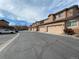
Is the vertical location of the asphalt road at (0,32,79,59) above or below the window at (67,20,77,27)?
below

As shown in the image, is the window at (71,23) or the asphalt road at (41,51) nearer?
the asphalt road at (41,51)

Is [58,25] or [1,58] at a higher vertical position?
[58,25]

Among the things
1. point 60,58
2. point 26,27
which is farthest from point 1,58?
point 26,27

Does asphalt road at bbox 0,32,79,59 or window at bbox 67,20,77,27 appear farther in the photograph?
window at bbox 67,20,77,27

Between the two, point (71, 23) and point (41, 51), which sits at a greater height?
A: point (71, 23)

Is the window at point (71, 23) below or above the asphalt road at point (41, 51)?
above

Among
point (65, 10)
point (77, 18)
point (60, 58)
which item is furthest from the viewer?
Result: point (65, 10)

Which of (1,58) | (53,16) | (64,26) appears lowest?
(1,58)

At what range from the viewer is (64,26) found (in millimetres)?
38625

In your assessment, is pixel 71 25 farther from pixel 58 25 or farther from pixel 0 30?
pixel 0 30

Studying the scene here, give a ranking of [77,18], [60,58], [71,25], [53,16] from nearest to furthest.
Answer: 1. [60,58]
2. [77,18]
3. [71,25]
4. [53,16]

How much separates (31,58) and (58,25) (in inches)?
1462

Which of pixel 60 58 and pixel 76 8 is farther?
pixel 76 8

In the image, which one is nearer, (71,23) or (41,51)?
(41,51)
